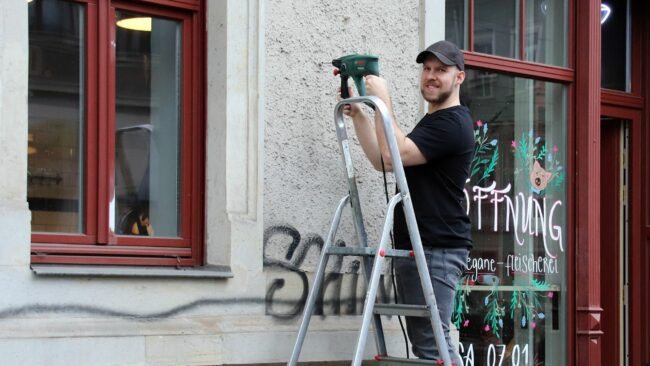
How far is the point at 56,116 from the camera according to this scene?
5.29m

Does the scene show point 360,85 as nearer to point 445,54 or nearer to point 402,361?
point 445,54

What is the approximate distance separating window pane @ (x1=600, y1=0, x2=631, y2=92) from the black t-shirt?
3316 mm

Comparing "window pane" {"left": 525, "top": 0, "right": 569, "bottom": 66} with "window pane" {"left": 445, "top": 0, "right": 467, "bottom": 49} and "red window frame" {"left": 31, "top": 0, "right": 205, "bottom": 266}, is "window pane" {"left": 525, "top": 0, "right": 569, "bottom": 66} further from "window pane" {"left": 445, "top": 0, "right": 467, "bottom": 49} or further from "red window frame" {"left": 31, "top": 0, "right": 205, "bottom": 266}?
"red window frame" {"left": 31, "top": 0, "right": 205, "bottom": 266}

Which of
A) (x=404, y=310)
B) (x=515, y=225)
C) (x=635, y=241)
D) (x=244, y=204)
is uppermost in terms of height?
(x=244, y=204)

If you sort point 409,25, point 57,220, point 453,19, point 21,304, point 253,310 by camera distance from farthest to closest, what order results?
point 453,19, point 409,25, point 253,310, point 57,220, point 21,304

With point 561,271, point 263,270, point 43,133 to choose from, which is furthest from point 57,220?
point 561,271

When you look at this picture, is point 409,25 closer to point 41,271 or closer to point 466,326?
point 466,326

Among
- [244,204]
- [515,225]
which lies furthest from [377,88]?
[515,225]

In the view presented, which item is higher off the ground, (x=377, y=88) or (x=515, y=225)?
(x=377, y=88)

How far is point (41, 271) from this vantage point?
4.89 meters

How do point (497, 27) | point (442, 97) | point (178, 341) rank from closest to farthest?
point (178, 341), point (442, 97), point (497, 27)

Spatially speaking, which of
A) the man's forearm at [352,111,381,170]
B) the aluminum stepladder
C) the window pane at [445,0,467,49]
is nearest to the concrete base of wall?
the aluminum stepladder

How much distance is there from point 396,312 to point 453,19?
2.47m

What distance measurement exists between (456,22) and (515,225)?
1356 millimetres
